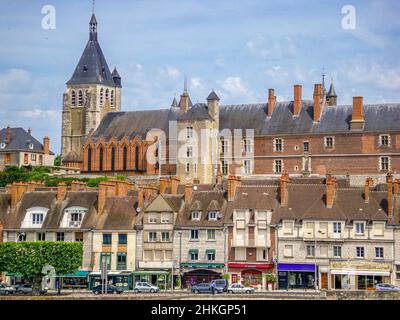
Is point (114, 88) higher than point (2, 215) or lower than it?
higher

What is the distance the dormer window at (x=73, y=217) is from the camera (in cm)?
7050

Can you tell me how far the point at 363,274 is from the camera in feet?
210

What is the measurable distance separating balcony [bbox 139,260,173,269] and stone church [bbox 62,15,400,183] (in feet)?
86.6

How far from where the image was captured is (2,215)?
238 feet

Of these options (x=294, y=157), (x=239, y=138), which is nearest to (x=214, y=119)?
(x=239, y=138)

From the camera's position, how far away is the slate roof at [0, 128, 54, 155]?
123m

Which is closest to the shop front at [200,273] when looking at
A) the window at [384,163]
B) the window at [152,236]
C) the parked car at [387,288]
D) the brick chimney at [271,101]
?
the window at [152,236]

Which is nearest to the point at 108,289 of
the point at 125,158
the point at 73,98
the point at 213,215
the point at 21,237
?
the point at 213,215

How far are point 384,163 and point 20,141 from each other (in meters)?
44.8

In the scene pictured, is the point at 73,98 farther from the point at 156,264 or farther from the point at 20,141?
the point at 156,264

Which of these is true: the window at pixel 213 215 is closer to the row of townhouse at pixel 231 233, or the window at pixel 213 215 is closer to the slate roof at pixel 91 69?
the row of townhouse at pixel 231 233
